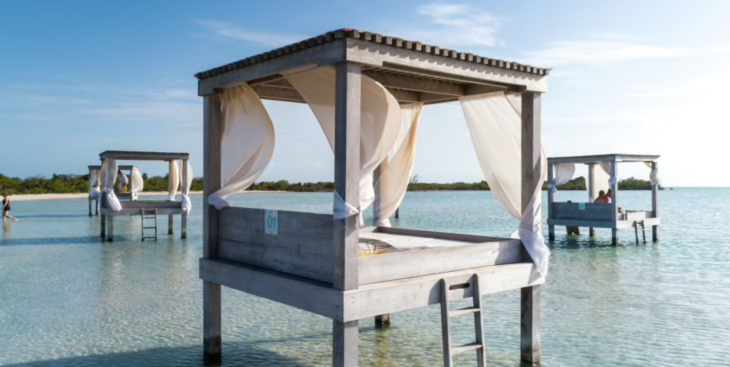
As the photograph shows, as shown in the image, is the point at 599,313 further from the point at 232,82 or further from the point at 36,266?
the point at 36,266

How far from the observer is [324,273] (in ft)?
16.4

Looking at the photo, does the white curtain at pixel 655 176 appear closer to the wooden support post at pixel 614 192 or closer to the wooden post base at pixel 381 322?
the wooden support post at pixel 614 192

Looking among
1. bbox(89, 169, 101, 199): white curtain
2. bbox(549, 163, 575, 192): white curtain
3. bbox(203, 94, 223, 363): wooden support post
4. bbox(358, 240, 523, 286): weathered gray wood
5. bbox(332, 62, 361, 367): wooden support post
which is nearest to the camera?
bbox(332, 62, 361, 367): wooden support post

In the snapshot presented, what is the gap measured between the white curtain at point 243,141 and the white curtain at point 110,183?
518 inches

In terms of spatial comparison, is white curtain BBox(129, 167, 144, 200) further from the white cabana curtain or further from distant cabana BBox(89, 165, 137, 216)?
the white cabana curtain

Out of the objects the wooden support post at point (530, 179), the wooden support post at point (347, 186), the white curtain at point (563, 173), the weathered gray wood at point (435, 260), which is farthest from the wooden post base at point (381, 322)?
the white curtain at point (563, 173)

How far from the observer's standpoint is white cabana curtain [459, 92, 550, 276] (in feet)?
20.6

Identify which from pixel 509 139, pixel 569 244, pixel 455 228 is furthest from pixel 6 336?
pixel 455 228

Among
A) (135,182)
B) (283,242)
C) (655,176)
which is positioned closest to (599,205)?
(655,176)

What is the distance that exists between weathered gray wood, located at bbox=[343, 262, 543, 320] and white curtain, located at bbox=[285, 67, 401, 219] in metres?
0.72

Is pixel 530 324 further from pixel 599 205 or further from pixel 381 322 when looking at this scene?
pixel 599 205

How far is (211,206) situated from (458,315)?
295 centimetres

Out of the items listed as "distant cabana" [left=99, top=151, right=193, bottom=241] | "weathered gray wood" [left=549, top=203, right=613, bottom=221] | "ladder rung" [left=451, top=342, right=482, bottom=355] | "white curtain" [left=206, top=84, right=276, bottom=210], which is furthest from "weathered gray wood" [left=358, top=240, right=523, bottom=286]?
"distant cabana" [left=99, top=151, right=193, bottom=241]

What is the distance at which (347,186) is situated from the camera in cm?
466
